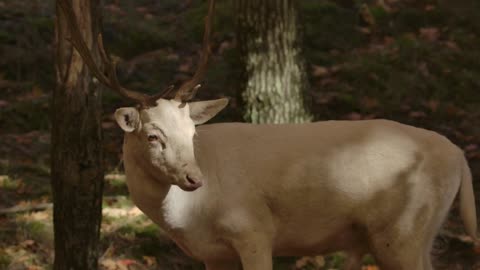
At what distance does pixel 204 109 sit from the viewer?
4664 millimetres

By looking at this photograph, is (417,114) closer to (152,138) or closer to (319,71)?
(319,71)

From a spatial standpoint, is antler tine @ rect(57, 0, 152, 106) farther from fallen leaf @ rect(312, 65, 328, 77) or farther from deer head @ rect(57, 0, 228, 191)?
fallen leaf @ rect(312, 65, 328, 77)

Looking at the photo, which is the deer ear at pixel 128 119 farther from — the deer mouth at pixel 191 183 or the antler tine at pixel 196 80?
the deer mouth at pixel 191 183

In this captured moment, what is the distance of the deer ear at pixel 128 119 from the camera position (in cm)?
438

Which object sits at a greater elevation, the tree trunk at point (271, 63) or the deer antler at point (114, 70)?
the deer antler at point (114, 70)

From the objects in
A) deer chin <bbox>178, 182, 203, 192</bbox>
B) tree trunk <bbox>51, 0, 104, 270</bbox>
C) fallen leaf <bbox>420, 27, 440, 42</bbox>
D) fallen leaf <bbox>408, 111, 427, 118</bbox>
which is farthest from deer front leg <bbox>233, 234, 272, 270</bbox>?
fallen leaf <bbox>420, 27, 440, 42</bbox>

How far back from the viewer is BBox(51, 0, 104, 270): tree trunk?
533 cm

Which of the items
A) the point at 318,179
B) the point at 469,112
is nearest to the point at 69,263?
the point at 318,179

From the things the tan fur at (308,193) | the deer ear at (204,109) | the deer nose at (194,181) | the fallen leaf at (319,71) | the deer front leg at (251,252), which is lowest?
the fallen leaf at (319,71)

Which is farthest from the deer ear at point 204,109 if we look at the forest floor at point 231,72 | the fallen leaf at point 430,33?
the fallen leaf at point 430,33

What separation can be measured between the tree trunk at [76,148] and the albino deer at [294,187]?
2.02 ft

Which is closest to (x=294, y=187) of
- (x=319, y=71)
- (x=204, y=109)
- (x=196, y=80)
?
(x=204, y=109)

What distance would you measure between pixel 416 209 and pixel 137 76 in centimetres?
556

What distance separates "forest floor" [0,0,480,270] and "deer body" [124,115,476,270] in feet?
6.45
